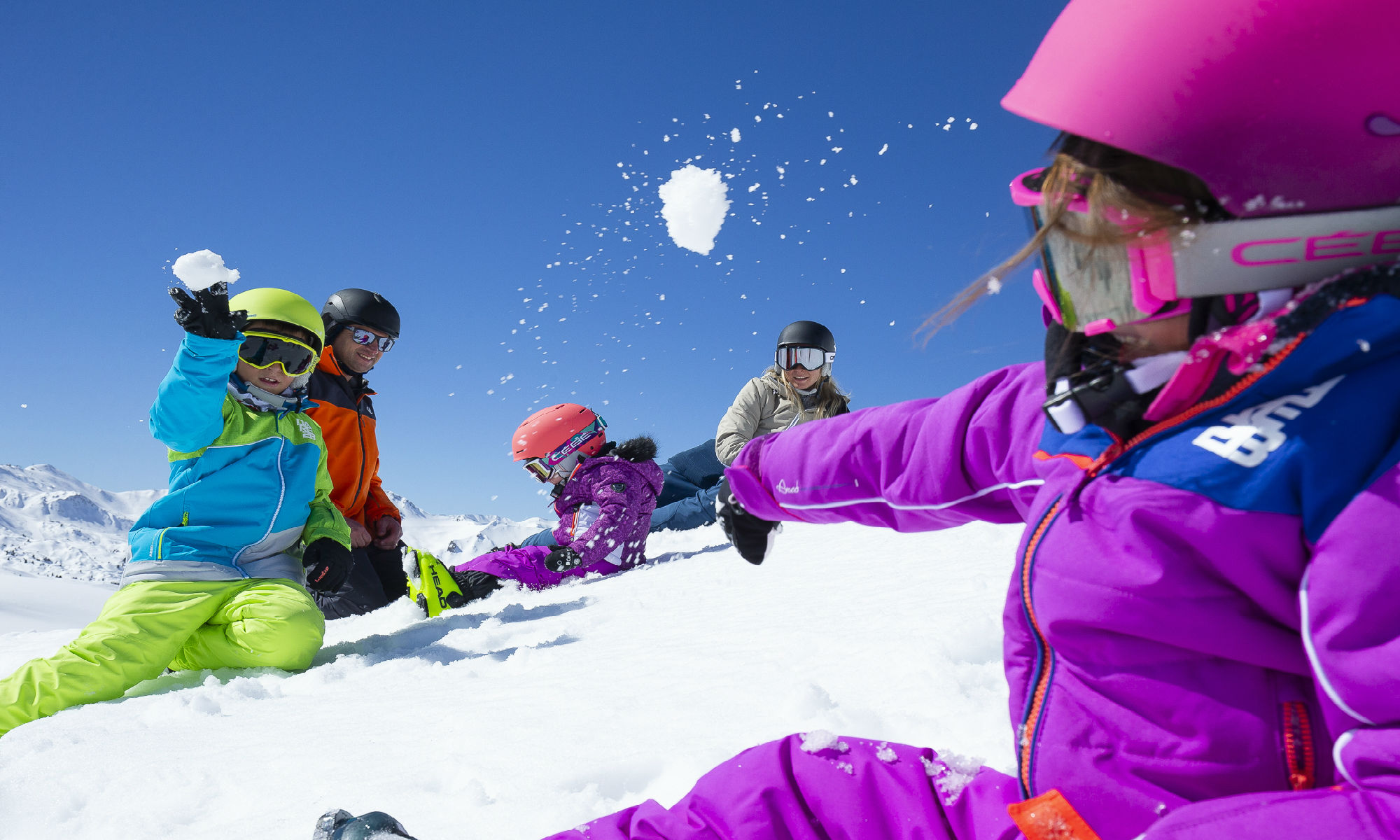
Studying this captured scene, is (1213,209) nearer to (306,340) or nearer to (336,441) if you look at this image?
(306,340)

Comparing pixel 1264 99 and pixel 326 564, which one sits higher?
pixel 1264 99

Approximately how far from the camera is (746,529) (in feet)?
5.32

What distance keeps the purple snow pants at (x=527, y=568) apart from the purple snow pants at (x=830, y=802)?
3.87m

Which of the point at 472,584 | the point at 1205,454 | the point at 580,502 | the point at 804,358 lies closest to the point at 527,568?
the point at 472,584

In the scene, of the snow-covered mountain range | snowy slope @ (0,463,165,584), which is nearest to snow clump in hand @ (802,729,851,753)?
the snow-covered mountain range

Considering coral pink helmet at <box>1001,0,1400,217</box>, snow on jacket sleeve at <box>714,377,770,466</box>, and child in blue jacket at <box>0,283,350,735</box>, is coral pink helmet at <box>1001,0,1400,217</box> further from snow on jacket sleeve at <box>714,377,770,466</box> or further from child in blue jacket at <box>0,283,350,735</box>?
snow on jacket sleeve at <box>714,377,770,466</box>

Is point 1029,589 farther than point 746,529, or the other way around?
point 746,529

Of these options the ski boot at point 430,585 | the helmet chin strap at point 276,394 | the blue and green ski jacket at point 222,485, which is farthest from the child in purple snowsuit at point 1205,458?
the ski boot at point 430,585

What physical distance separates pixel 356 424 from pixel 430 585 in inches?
48.7

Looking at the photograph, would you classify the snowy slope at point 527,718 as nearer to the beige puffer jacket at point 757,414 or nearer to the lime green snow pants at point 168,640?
the lime green snow pants at point 168,640

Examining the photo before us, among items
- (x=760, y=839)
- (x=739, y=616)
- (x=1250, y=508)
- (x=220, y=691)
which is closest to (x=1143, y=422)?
(x=1250, y=508)

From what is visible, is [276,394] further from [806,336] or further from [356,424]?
[806,336]

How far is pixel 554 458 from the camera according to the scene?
17.4 feet

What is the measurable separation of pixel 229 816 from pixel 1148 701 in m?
1.66
